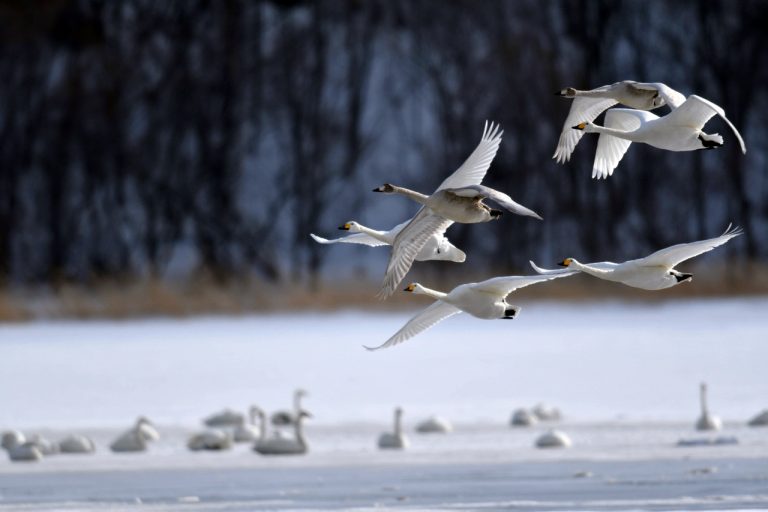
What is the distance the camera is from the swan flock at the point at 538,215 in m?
8.37

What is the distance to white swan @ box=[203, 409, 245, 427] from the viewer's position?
45.0 feet

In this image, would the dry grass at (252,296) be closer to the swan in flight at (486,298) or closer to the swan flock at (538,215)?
the swan flock at (538,215)

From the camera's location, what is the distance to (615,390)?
15.1m

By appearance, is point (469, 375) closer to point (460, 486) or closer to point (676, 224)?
point (460, 486)

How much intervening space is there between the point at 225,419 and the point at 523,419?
2.28 m

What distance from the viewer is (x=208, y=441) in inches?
488

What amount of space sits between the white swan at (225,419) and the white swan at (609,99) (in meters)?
4.90

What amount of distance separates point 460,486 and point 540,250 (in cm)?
2213

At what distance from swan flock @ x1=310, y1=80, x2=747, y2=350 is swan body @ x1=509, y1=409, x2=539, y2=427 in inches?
151

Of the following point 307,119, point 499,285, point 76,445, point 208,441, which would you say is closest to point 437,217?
point 499,285

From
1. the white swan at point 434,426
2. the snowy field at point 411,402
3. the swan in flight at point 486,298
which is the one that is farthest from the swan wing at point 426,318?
the white swan at point 434,426

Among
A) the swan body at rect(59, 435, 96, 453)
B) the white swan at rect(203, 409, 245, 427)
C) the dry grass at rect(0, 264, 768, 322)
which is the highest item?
the dry grass at rect(0, 264, 768, 322)

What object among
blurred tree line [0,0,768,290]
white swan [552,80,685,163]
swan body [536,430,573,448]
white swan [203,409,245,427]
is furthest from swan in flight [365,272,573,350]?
blurred tree line [0,0,768,290]

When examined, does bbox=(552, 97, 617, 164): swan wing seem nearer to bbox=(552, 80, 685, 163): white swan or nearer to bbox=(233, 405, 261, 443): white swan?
bbox=(552, 80, 685, 163): white swan
